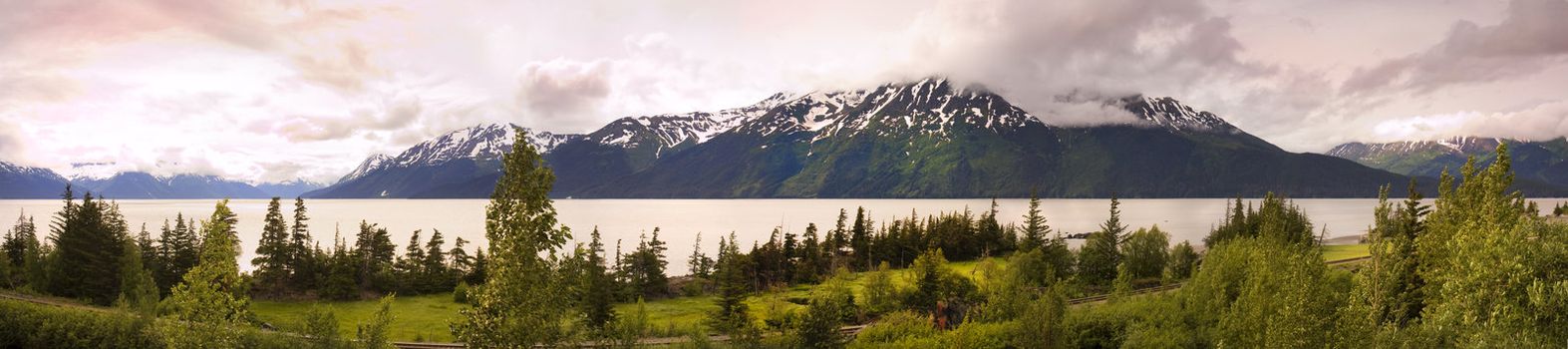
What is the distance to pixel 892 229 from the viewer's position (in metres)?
115

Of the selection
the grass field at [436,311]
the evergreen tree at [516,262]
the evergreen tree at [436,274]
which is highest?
the evergreen tree at [516,262]

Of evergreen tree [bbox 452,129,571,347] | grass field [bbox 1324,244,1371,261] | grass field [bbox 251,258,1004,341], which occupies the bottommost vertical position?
grass field [bbox 251,258,1004,341]

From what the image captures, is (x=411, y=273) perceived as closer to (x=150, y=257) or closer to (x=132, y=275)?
(x=132, y=275)

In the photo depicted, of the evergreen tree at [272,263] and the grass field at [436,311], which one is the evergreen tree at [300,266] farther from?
the grass field at [436,311]

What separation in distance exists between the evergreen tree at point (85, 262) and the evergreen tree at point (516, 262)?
254ft

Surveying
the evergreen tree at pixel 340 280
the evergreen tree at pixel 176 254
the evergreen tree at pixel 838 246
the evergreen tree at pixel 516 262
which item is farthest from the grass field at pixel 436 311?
the evergreen tree at pixel 516 262

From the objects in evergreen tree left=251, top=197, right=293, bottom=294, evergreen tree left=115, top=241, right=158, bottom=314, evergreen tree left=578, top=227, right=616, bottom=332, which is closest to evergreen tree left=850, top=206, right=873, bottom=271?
evergreen tree left=578, top=227, right=616, bottom=332

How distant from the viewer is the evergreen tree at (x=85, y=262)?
2665 inches

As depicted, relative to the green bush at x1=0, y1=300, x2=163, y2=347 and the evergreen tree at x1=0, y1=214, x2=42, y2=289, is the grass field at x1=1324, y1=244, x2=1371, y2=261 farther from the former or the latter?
the evergreen tree at x1=0, y1=214, x2=42, y2=289

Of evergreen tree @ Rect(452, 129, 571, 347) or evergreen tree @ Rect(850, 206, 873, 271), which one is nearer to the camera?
evergreen tree @ Rect(452, 129, 571, 347)

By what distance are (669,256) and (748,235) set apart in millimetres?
49799

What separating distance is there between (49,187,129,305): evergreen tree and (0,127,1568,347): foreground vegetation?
180 millimetres

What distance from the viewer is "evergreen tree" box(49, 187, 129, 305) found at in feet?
222

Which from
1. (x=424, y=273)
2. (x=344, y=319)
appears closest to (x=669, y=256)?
(x=424, y=273)
